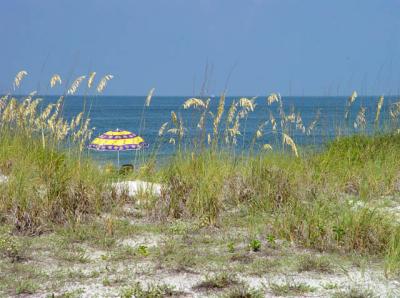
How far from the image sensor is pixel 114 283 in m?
4.07

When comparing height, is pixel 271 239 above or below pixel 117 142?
above

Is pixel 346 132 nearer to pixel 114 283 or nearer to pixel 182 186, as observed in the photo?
pixel 182 186

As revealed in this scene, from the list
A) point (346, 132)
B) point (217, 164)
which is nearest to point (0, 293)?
point (217, 164)

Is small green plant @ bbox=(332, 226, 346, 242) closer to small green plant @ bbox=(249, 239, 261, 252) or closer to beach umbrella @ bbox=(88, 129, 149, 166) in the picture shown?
small green plant @ bbox=(249, 239, 261, 252)

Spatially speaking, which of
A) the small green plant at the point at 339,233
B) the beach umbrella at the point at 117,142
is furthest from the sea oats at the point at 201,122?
the beach umbrella at the point at 117,142

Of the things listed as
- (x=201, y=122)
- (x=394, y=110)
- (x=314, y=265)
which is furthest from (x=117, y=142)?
(x=314, y=265)

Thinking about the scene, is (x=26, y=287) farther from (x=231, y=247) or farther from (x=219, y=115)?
(x=219, y=115)

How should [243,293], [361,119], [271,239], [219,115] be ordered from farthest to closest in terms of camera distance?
[361,119] → [219,115] → [271,239] → [243,293]

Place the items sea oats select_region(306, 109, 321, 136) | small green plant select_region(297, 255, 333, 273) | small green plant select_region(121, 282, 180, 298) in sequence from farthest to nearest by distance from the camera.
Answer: sea oats select_region(306, 109, 321, 136)
small green plant select_region(297, 255, 333, 273)
small green plant select_region(121, 282, 180, 298)

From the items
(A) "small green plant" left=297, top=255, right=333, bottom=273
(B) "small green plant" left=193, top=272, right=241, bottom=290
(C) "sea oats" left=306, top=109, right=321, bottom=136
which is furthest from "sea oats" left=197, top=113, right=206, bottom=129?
(B) "small green plant" left=193, top=272, right=241, bottom=290

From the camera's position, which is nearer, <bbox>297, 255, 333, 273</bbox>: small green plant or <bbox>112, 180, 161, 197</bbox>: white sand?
<bbox>297, 255, 333, 273</bbox>: small green plant

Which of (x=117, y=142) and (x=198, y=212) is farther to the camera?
(x=117, y=142)

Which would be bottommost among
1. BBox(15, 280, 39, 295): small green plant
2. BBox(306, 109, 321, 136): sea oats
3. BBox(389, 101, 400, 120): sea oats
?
BBox(15, 280, 39, 295): small green plant

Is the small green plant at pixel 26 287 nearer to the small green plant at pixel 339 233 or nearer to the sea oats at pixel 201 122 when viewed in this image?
the small green plant at pixel 339 233
